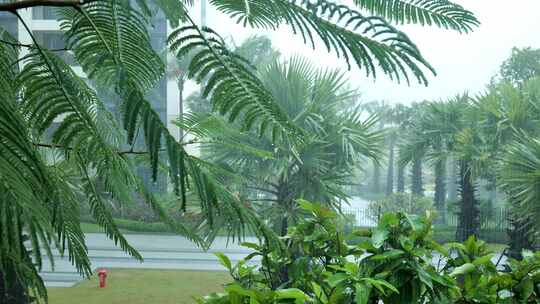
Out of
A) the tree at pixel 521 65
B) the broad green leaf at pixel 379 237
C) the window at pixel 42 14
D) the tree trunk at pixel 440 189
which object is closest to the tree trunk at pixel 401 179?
the tree trunk at pixel 440 189

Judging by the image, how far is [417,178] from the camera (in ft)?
8.52

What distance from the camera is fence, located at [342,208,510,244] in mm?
2389

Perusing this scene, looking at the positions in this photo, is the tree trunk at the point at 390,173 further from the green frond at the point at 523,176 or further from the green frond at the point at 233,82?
the green frond at the point at 233,82

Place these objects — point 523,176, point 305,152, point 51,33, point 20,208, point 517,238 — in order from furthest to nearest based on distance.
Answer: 1. point 305,152
2. point 517,238
3. point 523,176
4. point 51,33
5. point 20,208

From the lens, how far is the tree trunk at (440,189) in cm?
268

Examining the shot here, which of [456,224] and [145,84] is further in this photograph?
[456,224]

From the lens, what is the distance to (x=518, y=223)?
2.31m

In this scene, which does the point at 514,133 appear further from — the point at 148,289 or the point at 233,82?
the point at 233,82

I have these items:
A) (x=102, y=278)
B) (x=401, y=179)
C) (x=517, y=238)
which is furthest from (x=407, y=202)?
(x=102, y=278)

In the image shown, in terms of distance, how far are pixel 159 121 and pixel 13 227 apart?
98mm

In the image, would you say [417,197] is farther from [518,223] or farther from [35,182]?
[35,182]

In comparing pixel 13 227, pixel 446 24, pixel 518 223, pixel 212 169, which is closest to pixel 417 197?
pixel 518 223

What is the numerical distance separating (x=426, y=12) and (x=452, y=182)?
7.96 ft

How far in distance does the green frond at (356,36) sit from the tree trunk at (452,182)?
7.78ft
